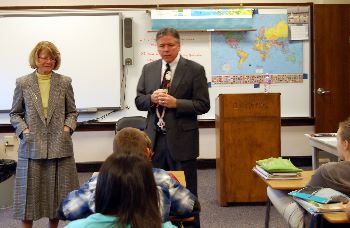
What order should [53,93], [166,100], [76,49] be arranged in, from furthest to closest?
[76,49], [53,93], [166,100]

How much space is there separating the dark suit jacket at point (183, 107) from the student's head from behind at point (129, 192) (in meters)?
1.57

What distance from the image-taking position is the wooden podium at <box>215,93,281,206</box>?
4176 mm

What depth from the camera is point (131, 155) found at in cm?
132

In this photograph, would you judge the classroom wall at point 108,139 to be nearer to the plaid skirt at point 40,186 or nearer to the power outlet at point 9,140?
the power outlet at point 9,140

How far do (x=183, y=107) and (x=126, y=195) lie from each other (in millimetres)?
1636

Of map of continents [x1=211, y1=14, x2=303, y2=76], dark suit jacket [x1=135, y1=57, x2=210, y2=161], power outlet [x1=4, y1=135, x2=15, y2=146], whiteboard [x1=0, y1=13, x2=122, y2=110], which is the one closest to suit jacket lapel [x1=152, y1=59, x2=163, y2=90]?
dark suit jacket [x1=135, y1=57, x2=210, y2=161]

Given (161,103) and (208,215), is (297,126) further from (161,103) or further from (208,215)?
(161,103)

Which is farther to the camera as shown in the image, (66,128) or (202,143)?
(202,143)

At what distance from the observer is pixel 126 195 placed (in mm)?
1258

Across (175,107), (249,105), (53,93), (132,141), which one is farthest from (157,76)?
(249,105)

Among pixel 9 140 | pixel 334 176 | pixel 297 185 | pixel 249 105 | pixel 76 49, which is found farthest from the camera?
pixel 76 49

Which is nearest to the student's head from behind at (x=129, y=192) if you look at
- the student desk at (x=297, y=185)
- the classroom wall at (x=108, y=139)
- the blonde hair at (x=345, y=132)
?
the student desk at (x=297, y=185)

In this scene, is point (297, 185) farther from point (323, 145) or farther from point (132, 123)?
point (132, 123)

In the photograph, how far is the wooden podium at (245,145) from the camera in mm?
4176
